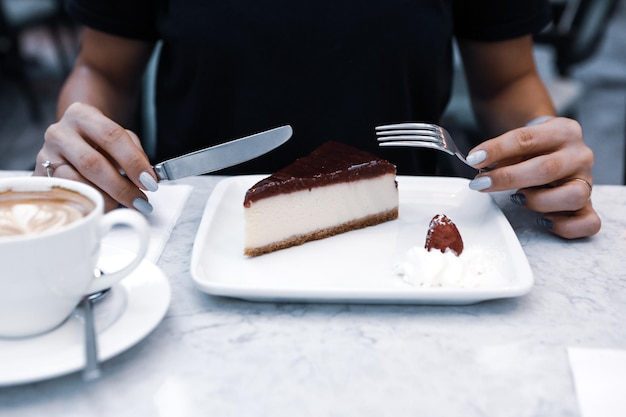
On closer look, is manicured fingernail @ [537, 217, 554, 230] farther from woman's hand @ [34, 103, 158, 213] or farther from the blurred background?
the blurred background

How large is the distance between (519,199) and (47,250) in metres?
0.78

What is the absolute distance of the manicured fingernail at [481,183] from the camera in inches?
41.2

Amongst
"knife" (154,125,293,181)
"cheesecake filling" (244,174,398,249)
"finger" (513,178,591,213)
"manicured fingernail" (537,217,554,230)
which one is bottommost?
"manicured fingernail" (537,217,554,230)

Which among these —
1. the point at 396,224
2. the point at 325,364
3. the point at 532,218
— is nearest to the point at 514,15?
the point at 532,218

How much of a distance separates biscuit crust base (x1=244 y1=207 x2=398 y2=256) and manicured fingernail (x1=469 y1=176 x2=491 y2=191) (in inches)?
5.8

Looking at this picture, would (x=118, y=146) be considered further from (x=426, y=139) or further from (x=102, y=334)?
(x=426, y=139)

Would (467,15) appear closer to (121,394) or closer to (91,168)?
(91,168)

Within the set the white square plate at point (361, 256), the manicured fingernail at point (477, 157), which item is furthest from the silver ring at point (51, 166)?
the manicured fingernail at point (477, 157)

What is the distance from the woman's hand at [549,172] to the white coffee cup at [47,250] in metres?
0.58

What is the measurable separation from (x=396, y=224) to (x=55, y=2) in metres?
3.77

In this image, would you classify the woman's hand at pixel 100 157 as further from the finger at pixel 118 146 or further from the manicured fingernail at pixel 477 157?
the manicured fingernail at pixel 477 157

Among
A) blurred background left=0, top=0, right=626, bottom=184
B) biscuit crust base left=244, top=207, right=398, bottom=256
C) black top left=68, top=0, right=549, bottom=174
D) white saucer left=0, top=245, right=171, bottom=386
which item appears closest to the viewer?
white saucer left=0, top=245, right=171, bottom=386

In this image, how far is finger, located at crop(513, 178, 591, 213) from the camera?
103 cm

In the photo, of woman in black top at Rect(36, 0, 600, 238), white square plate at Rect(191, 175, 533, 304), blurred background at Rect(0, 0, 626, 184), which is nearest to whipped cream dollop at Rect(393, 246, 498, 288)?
white square plate at Rect(191, 175, 533, 304)
